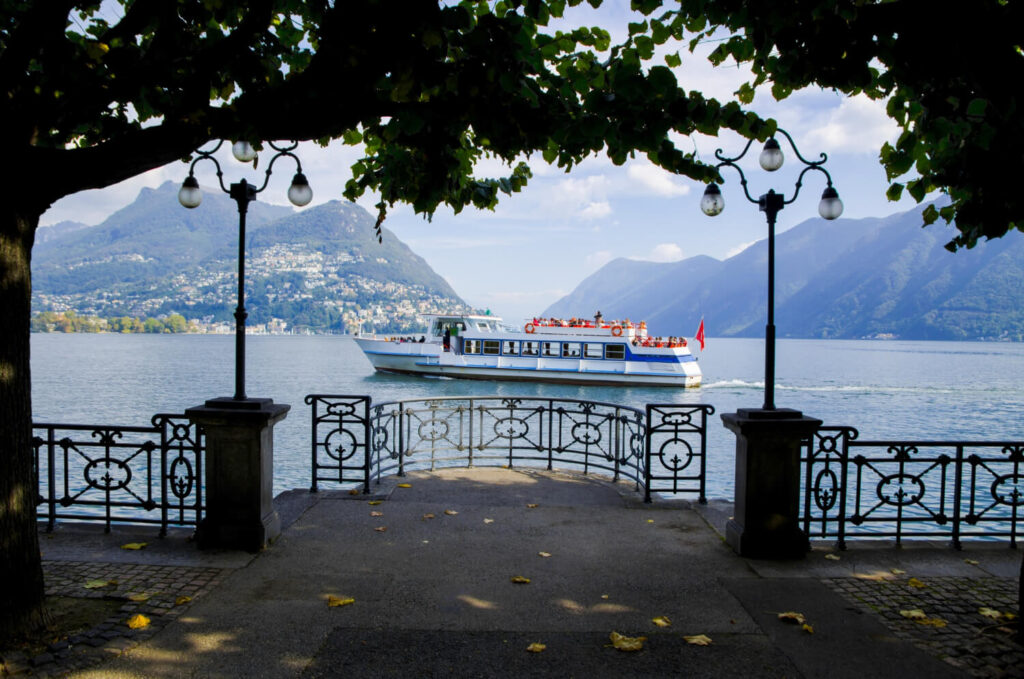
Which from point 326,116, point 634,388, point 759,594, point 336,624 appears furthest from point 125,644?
point 634,388

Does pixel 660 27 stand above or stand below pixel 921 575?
above

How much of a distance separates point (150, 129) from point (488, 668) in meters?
4.02

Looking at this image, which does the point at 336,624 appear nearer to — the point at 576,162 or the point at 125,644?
the point at 125,644

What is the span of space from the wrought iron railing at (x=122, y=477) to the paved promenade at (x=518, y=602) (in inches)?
14.1

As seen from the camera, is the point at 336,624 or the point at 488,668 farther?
the point at 336,624

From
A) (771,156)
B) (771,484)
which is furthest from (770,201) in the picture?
(771,484)

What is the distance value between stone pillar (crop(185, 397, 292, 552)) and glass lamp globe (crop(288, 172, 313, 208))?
2163 millimetres

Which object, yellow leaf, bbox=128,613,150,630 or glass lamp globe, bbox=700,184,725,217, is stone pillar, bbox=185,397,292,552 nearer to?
yellow leaf, bbox=128,613,150,630

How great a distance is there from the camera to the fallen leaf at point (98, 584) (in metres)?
4.75

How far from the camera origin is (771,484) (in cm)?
576

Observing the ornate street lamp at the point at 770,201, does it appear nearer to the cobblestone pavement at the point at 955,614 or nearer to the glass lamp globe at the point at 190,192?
the cobblestone pavement at the point at 955,614

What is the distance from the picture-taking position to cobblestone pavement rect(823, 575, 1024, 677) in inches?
153

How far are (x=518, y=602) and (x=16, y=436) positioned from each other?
3.53m

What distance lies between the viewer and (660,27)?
5.53 metres
